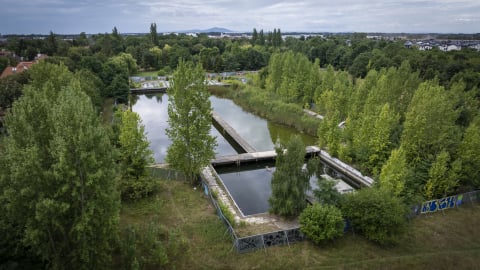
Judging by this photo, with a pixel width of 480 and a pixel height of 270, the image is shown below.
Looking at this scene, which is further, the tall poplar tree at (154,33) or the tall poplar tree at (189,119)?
the tall poplar tree at (154,33)

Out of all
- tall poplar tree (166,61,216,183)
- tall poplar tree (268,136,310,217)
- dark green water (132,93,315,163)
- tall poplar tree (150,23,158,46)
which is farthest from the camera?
tall poplar tree (150,23,158,46)

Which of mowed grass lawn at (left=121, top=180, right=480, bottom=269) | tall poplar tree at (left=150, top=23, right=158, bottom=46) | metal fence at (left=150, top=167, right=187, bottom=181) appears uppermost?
tall poplar tree at (left=150, top=23, right=158, bottom=46)

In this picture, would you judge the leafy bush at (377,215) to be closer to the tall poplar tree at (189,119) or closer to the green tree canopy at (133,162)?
the tall poplar tree at (189,119)

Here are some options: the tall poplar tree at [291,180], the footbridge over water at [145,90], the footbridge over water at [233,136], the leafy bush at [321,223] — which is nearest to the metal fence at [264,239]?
the leafy bush at [321,223]

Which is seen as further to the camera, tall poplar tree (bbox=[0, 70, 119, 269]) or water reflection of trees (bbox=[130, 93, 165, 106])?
water reflection of trees (bbox=[130, 93, 165, 106])

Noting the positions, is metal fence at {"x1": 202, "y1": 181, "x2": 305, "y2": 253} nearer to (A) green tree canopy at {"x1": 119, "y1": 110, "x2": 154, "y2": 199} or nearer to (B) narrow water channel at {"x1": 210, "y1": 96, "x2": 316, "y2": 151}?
(A) green tree canopy at {"x1": 119, "y1": 110, "x2": 154, "y2": 199}

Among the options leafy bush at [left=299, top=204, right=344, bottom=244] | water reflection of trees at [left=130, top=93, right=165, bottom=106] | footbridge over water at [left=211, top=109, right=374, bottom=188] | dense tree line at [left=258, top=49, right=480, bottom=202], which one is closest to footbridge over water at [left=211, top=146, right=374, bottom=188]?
footbridge over water at [left=211, top=109, right=374, bottom=188]
